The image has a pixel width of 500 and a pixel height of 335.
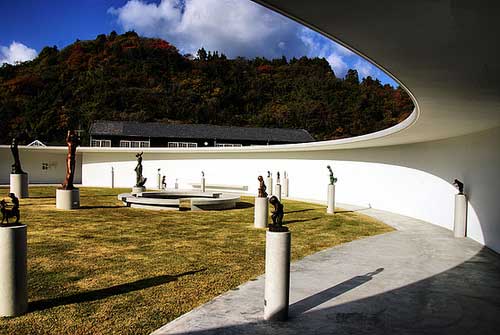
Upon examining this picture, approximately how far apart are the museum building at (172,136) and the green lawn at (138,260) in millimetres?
18792

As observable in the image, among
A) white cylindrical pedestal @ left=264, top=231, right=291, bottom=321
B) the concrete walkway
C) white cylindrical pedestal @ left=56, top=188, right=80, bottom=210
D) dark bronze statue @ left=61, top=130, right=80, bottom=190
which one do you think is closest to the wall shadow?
the concrete walkway

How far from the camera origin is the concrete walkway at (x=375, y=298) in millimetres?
4961

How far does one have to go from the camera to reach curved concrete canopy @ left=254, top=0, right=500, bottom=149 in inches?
113

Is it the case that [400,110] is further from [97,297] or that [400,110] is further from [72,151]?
[97,297]

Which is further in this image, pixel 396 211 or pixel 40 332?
pixel 396 211

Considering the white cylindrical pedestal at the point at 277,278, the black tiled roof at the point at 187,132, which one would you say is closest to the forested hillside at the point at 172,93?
the black tiled roof at the point at 187,132

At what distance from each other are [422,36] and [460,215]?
367 inches

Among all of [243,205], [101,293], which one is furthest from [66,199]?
[101,293]

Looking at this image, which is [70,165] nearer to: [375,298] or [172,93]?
[375,298]

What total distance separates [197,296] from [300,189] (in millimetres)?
18605

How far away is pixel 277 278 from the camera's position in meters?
5.12

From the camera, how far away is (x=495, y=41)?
3.51 metres

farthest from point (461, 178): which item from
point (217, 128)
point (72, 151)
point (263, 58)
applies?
point (263, 58)

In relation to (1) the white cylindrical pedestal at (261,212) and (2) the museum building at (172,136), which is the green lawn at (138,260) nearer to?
(1) the white cylindrical pedestal at (261,212)
